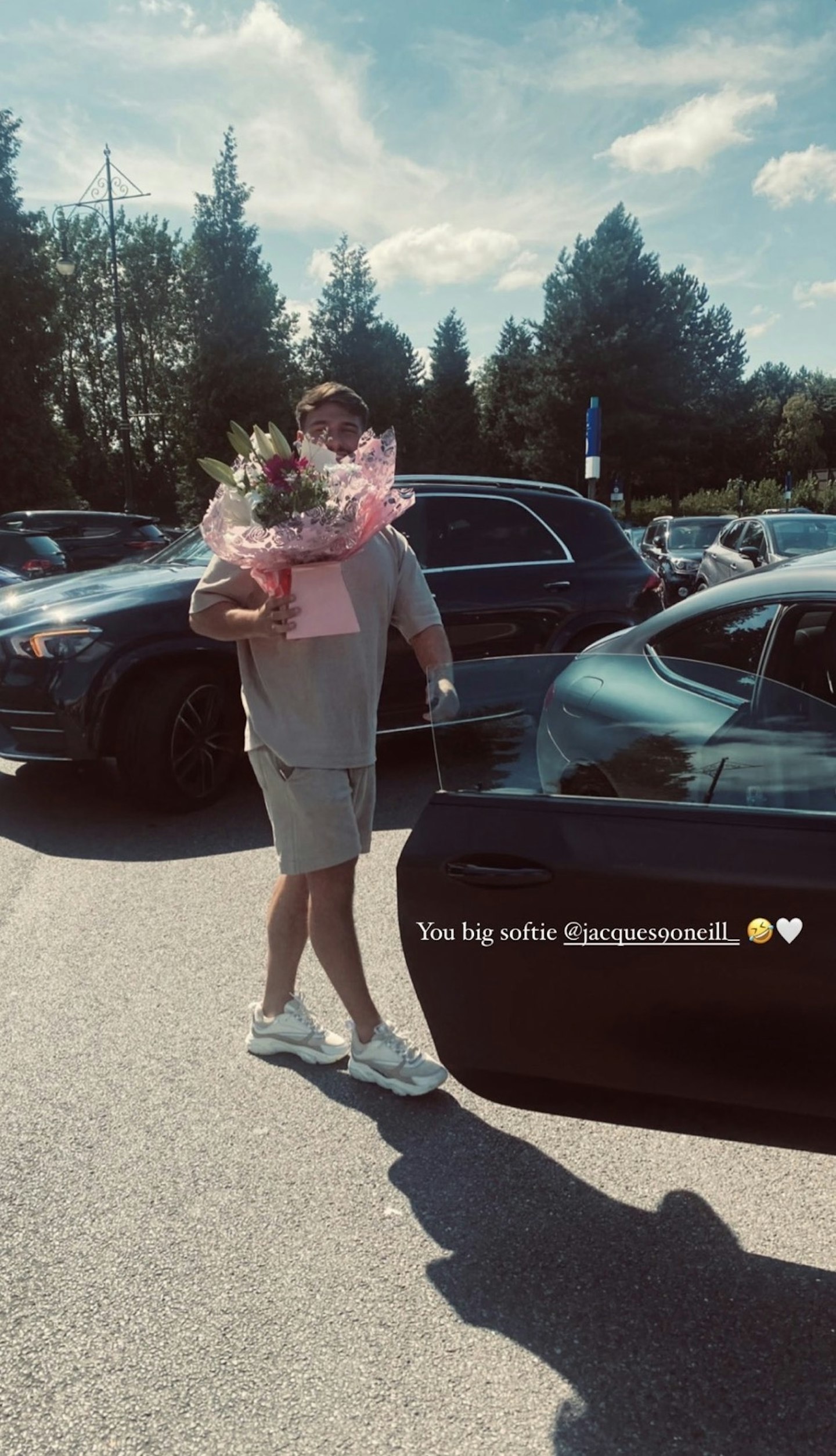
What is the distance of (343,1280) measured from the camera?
2.43 metres

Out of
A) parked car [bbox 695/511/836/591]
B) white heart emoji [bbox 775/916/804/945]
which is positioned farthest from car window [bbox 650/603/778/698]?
parked car [bbox 695/511/836/591]

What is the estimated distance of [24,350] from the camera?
3628 cm

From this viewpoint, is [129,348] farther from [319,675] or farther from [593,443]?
[319,675]

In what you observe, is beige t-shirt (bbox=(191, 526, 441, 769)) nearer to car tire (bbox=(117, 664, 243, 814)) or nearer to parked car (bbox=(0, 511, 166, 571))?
car tire (bbox=(117, 664, 243, 814))

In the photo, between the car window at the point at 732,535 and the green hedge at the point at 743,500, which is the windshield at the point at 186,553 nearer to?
the car window at the point at 732,535

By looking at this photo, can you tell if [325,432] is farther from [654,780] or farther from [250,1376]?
[250,1376]

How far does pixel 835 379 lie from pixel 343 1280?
381 feet

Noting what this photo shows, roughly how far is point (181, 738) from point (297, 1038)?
307cm

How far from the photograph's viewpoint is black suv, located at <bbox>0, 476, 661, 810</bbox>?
5.93 metres

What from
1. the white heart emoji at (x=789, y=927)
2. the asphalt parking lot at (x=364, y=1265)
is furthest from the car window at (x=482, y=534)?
the white heart emoji at (x=789, y=927)

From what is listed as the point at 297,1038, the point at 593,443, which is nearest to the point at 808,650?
the point at 297,1038

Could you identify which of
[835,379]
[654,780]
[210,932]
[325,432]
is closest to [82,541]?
[210,932]

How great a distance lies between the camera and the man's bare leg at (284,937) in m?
3.25

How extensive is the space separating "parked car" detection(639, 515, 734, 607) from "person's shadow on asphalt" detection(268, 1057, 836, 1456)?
1584 centimetres
